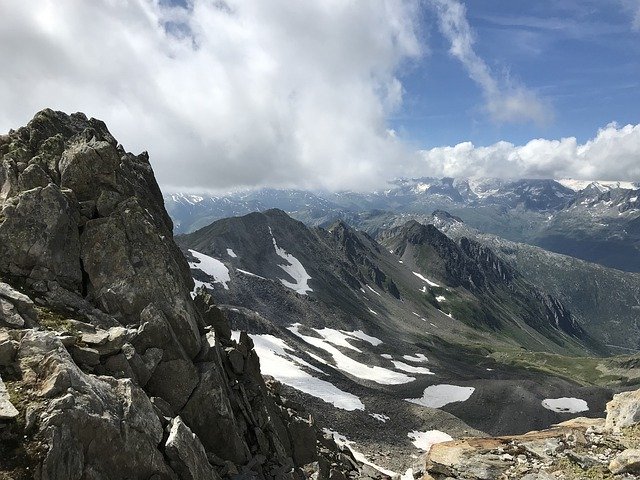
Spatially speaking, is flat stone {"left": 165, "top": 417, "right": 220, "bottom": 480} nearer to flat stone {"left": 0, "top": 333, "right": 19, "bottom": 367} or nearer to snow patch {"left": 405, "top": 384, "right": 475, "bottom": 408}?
flat stone {"left": 0, "top": 333, "right": 19, "bottom": 367}

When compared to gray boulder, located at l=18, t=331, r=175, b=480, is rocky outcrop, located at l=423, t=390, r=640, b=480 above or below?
above

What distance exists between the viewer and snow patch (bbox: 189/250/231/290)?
148 metres

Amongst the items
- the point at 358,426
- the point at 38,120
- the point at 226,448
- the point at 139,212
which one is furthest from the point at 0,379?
the point at 358,426

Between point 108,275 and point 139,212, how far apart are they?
511cm

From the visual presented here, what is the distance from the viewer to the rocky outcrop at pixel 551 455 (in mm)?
16734

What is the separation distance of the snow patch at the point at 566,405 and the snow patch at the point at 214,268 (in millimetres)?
98809

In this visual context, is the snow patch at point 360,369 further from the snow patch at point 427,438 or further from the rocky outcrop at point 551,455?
the rocky outcrop at point 551,455

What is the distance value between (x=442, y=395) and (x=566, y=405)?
2526 centimetres

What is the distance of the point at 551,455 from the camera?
18422 millimetres

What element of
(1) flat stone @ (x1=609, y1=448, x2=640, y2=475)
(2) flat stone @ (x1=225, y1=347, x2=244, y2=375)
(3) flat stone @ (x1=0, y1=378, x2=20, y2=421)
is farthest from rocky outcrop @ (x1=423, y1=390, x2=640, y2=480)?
(3) flat stone @ (x1=0, y1=378, x2=20, y2=421)

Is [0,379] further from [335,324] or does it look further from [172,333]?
[335,324]

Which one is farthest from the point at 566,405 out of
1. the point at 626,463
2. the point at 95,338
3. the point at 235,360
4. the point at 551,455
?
the point at 95,338

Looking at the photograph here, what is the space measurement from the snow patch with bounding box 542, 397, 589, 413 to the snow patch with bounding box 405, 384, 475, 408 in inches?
592

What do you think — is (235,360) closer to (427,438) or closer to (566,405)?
(427,438)
